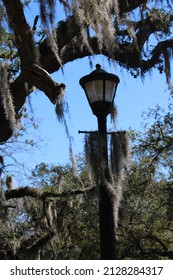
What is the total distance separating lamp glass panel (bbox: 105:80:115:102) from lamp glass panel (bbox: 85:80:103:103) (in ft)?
0.15

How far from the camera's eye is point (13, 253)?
8211 mm

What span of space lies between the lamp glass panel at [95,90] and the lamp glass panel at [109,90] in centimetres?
5

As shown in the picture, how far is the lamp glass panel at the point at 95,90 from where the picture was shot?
390cm

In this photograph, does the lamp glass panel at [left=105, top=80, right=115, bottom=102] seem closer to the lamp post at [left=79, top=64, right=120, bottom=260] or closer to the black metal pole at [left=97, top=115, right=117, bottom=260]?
the lamp post at [left=79, top=64, right=120, bottom=260]

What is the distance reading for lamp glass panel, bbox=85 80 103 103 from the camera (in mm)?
3902

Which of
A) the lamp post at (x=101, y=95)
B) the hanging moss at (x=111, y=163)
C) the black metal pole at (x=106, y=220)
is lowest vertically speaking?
the black metal pole at (x=106, y=220)

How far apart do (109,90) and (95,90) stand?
0.13m

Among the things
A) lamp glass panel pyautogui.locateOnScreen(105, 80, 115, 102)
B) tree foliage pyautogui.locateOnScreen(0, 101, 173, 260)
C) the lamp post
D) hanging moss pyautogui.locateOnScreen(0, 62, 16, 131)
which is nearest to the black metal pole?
the lamp post

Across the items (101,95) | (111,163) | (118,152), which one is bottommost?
(111,163)

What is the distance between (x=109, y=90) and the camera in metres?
3.94

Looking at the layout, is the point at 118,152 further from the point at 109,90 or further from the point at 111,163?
the point at 109,90

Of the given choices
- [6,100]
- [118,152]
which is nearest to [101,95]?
[118,152]

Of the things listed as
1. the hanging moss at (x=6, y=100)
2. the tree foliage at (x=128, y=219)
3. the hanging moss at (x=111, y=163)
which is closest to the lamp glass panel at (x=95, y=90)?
the hanging moss at (x=111, y=163)

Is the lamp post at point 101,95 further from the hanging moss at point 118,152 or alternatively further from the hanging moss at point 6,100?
the hanging moss at point 6,100
